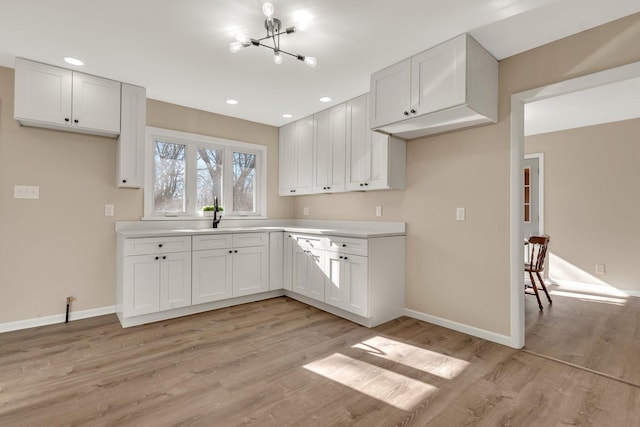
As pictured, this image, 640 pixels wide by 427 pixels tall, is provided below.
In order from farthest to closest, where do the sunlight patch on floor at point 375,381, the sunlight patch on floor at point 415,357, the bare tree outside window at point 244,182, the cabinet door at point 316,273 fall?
the bare tree outside window at point 244,182 < the cabinet door at point 316,273 < the sunlight patch on floor at point 415,357 < the sunlight patch on floor at point 375,381

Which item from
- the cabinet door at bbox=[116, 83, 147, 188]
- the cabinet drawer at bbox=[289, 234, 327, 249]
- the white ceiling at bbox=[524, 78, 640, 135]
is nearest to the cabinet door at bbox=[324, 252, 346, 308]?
the cabinet drawer at bbox=[289, 234, 327, 249]

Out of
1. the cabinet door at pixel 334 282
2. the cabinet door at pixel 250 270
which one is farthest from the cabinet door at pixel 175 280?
the cabinet door at pixel 334 282

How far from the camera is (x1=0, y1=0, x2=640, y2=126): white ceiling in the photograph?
2.11 m

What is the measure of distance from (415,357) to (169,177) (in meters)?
3.44

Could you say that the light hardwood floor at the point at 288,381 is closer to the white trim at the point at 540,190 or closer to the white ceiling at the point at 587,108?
the white ceiling at the point at 587,108

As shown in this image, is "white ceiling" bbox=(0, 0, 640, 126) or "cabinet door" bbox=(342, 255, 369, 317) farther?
"cabinet door" bbox=(342, 255, 369, 317)

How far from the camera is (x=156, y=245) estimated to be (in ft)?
10.6

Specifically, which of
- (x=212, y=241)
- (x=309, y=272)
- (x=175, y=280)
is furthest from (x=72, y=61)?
(x=309, y=272)

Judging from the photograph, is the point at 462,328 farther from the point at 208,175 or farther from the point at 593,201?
the point at 208,175

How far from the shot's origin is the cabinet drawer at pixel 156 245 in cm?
310

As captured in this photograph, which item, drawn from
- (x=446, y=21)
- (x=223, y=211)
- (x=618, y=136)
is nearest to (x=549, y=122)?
(x=618, y=136)

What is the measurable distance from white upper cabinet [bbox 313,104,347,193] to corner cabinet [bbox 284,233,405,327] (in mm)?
759

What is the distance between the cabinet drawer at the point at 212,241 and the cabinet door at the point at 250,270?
0.51 ft

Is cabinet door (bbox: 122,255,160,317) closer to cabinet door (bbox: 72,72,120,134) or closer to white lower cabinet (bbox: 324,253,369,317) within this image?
cabinet door (bbox: 72,72,120,134)
